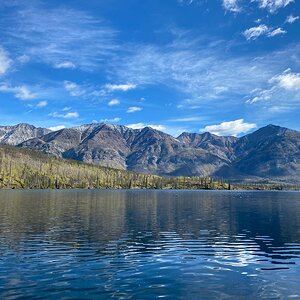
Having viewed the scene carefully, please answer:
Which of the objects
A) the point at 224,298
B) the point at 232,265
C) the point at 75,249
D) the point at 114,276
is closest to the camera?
the point at 224,298

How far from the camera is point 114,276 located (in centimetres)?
3688

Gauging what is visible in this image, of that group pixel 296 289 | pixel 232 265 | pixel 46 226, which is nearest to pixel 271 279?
pixel 296 289

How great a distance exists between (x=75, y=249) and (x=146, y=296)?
23.4 meters

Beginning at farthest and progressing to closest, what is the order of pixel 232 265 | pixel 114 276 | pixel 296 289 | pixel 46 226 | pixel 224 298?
pixel 46 226 < pixel 232 265 < pixel 114 276 < pixel 296 289 < pixel 224 298

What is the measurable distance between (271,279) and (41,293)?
23.1 meters

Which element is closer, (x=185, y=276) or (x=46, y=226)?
(x=185, y=276)

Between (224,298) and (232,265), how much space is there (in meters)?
13.6

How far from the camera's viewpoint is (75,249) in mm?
51375

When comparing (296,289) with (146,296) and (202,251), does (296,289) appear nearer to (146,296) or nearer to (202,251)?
(146,296)

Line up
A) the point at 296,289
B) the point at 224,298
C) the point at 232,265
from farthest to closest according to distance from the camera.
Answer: the point at 232,265 < the point at 296,289 < the point at 224,298

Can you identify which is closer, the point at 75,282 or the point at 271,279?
the point at 75,282

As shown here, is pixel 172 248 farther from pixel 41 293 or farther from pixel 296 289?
pixel 41 293

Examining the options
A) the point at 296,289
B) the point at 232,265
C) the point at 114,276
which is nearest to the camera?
the point at 296,289

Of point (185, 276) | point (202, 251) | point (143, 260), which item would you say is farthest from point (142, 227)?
point (185, 276)
